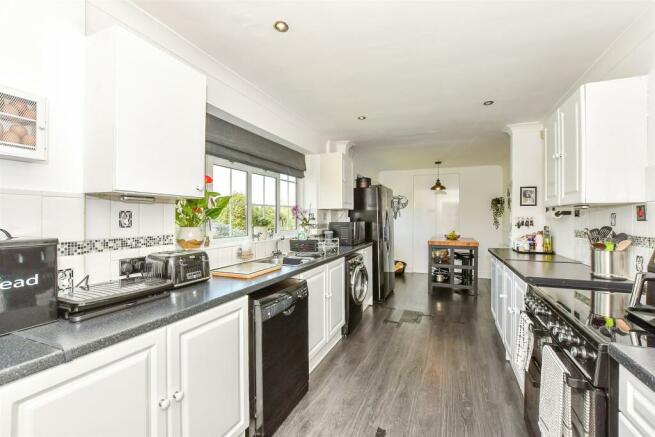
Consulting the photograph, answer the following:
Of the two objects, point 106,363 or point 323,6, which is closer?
point 106,363

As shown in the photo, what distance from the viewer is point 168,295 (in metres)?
1.53

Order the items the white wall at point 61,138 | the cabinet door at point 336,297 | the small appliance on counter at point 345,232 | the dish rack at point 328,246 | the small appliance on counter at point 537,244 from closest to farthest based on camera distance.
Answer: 1. the white wall at point 61,138
2. the cabinet door at point 336,297
3. the dish rack at point 328,246
4. the small appliance on counter at point 537,244
5. the small appliance on counter at point 345,232

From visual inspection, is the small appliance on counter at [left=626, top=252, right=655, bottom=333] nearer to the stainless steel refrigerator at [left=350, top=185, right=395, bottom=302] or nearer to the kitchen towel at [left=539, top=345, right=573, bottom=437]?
the kitchen towel at [left=539, top=345, right=573, bottom=437]

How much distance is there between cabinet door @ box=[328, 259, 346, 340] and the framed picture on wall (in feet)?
8.09

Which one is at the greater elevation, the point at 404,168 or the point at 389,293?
the point at 404,168

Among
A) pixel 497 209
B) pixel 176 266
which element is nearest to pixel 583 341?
pixel 176 266

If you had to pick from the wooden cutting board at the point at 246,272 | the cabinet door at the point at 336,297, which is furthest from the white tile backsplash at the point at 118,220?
the cabinet door at the point at 336,297

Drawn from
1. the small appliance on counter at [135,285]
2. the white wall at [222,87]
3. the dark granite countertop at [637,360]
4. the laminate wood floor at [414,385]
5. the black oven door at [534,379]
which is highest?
the white wall at [222,87]

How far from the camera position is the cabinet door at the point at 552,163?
7.98 feet

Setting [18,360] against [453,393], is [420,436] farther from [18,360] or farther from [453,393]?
[18,360]

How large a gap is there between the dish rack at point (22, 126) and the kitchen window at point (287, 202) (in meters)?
2.45

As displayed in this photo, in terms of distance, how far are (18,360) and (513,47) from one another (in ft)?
9.45

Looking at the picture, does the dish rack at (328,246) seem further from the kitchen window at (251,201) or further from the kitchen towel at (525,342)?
the kitchen towel at (525,342)

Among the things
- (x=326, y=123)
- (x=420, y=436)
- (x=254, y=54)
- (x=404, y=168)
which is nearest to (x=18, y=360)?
(x=420, y=436)
